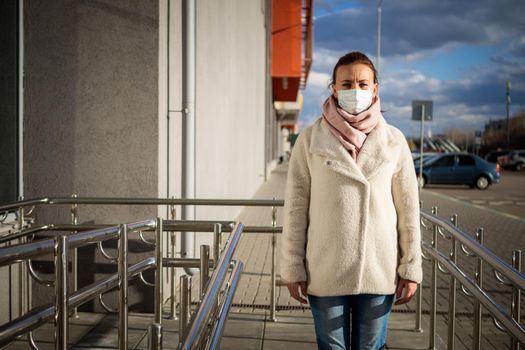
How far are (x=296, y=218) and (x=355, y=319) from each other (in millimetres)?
495

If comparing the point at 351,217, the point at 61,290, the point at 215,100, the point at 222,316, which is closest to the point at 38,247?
the point at 61,290

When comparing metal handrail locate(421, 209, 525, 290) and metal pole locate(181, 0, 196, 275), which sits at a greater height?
metal pole locate(181, 0, 196, 275)

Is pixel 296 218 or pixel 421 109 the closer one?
pixel 296 218

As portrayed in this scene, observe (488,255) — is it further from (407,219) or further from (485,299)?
(407,219)

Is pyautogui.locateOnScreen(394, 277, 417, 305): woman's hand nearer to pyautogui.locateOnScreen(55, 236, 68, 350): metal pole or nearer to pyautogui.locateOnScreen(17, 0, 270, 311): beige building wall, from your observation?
pyautogui.locateOnScreen(55, 236, 68, 350): metal pole

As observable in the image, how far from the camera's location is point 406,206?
215 centimetres

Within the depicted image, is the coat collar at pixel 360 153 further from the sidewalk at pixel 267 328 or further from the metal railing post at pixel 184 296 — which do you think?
the sidewalk at pixel 267 328

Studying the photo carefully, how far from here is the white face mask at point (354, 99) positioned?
217 centimetres

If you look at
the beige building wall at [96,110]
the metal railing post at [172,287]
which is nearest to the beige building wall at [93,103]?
the beige building wall at [96,110]

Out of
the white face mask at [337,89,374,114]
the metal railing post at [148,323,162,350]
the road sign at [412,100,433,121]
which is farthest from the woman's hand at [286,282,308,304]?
the road sign at [412,100,433,121]

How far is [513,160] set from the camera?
4075 centimetres

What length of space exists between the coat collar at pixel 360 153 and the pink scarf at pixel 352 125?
0.02 m

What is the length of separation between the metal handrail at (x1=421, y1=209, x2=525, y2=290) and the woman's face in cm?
98

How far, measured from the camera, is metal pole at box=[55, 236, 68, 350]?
6.94 feet
